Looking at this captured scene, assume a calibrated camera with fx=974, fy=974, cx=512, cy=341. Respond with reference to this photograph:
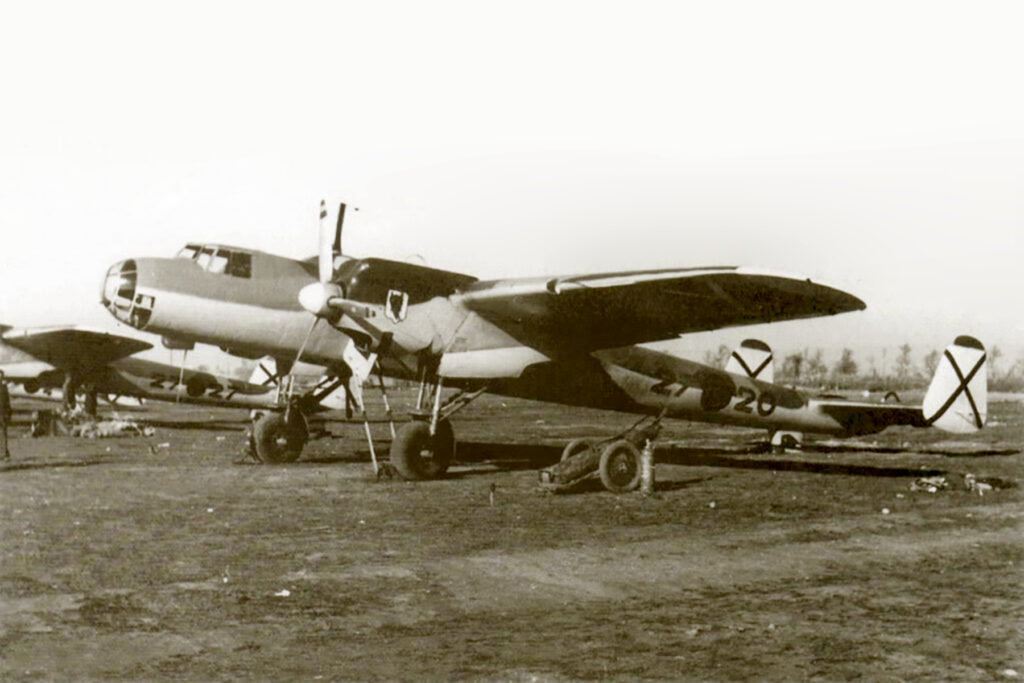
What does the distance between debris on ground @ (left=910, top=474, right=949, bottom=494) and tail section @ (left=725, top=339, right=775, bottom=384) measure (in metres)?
4.92

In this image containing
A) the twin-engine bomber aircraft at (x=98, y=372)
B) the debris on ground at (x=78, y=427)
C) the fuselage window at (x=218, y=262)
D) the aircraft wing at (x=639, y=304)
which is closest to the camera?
the aircraft wing at (x=639, y=304)

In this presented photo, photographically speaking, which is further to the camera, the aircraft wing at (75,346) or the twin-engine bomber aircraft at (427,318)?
the aircraft wing at (75,346)

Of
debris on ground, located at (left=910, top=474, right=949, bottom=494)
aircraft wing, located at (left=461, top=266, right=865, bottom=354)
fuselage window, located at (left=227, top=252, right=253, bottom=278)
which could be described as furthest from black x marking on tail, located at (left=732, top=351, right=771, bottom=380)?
fuselage window, located at (left=227, top=252, right=253, bottom=278)

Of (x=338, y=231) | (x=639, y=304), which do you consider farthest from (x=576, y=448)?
(x=338, y=231)

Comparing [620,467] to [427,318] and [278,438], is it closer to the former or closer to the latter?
[427,318]

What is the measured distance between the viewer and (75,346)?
27812mm

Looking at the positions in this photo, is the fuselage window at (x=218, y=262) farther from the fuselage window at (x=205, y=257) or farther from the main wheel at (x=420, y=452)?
the main wheel at (x=420, y=452)

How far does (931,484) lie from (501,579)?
8.10 meters

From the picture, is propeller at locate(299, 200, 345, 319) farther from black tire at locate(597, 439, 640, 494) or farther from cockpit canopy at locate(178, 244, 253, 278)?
black tire at locate(597, 439, 640, 494)

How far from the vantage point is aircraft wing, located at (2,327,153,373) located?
27344mm

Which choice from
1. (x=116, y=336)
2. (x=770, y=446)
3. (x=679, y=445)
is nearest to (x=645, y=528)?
(x=770, y=446)

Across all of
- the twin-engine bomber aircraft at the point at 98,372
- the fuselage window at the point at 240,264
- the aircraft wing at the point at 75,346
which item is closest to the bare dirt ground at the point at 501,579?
the fuselage window at the point at 240,264

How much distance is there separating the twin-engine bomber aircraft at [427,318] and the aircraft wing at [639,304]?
0.09ft

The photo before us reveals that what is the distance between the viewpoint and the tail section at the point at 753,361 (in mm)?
18031
